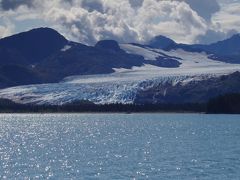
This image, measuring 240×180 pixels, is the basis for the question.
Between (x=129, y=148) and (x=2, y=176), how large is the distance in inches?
1673

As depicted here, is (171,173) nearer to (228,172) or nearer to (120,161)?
(228,172)

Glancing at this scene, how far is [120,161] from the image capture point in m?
96.1

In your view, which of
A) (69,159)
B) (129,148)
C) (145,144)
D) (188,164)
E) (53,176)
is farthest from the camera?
(145,144)

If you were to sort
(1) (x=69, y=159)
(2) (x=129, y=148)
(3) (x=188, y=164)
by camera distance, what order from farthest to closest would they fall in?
(2) (x=129, y=148) → (1) (x=69, y=159) → (3) (x=188, y=164)


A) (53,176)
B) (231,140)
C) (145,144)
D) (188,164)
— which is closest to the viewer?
(53,176)

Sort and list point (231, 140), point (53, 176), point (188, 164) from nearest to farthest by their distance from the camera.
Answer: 1. point (53, 176)
2. point (188, 164)
3. point (231, 140)

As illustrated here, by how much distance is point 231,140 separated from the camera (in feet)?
456

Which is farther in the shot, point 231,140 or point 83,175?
point 231,140

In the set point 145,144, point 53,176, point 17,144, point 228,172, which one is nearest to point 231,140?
point 145,144

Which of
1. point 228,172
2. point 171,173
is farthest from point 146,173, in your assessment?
point 228,172

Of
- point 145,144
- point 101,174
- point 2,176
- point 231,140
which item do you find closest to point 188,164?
point 101,174

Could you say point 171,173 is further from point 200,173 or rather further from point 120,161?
point 120,161

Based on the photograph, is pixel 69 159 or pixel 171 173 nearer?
pixel 171 173

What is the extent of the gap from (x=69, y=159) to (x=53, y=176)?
19.7 metres
